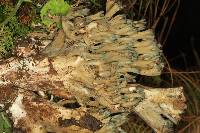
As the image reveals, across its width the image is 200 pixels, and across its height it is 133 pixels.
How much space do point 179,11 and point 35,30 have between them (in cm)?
118

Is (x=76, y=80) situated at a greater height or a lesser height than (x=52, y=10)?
lesser

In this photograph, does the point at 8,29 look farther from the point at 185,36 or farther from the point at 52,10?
the point at 185,36

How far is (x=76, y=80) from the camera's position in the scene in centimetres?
142

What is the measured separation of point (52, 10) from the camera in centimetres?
149

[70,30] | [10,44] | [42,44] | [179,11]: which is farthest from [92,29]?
[179,11]

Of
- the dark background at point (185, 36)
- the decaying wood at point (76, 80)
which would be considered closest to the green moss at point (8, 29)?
the decaying wood at point (76, 80)

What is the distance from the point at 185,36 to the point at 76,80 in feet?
4.06

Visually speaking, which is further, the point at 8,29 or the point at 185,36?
the point at 185,36

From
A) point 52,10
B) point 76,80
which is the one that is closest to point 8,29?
point 52,10

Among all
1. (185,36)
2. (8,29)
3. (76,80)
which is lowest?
(185,36)

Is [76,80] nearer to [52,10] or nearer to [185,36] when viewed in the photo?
[52,10]

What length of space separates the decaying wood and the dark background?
1037mm

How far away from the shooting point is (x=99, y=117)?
1.42 metres

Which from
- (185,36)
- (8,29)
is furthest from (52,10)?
(185,36)
